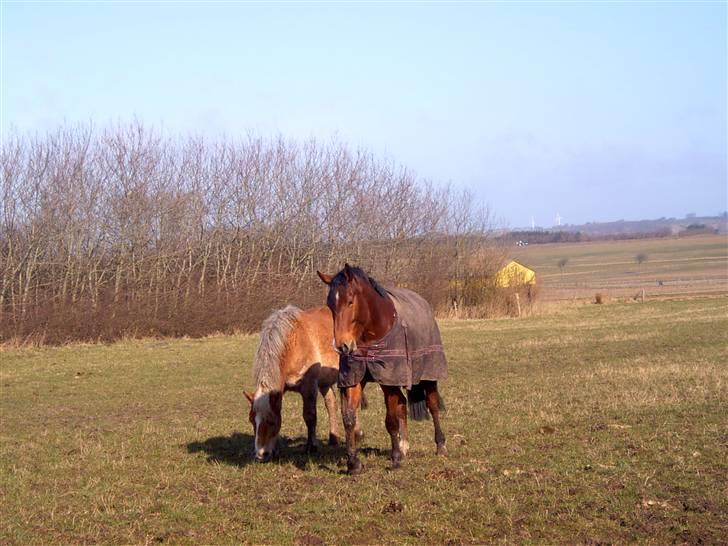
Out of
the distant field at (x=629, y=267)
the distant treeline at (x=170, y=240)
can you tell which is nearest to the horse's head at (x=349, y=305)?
the distant treeline at (x=170, y=240)

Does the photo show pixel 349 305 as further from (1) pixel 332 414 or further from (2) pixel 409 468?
(1) pixel 332 414

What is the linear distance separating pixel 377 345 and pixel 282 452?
7.35ft

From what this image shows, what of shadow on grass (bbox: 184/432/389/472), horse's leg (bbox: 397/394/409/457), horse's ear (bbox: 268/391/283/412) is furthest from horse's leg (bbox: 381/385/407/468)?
horse's ear (bbox: 268/391/283/412)

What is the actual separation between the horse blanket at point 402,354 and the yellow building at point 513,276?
33.6m

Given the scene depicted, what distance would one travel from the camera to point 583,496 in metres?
6.59

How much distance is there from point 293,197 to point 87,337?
34.1 ft

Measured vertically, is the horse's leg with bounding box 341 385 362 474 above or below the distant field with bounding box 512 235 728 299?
above

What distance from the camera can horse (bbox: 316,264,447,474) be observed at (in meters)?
7.57

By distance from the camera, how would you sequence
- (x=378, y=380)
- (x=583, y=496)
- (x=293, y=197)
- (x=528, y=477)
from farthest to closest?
1. (x=293, y=197)
2. (x=378, y=380)
3. (x=528, y=477)
4. (x=583, y=496)

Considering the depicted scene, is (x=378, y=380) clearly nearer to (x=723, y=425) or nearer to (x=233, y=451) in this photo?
(x=233, y=451)

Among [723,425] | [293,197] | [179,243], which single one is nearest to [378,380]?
[723,425]

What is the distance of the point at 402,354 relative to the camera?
798 cm

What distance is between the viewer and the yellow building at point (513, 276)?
41875 mm

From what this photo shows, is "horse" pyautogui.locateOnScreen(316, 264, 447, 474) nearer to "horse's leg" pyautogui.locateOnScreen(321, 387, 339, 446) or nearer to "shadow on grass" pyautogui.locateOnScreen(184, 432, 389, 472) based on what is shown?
"shadow on grass" pyautogui.locateOnScreen(184, 432, 389, 472)
